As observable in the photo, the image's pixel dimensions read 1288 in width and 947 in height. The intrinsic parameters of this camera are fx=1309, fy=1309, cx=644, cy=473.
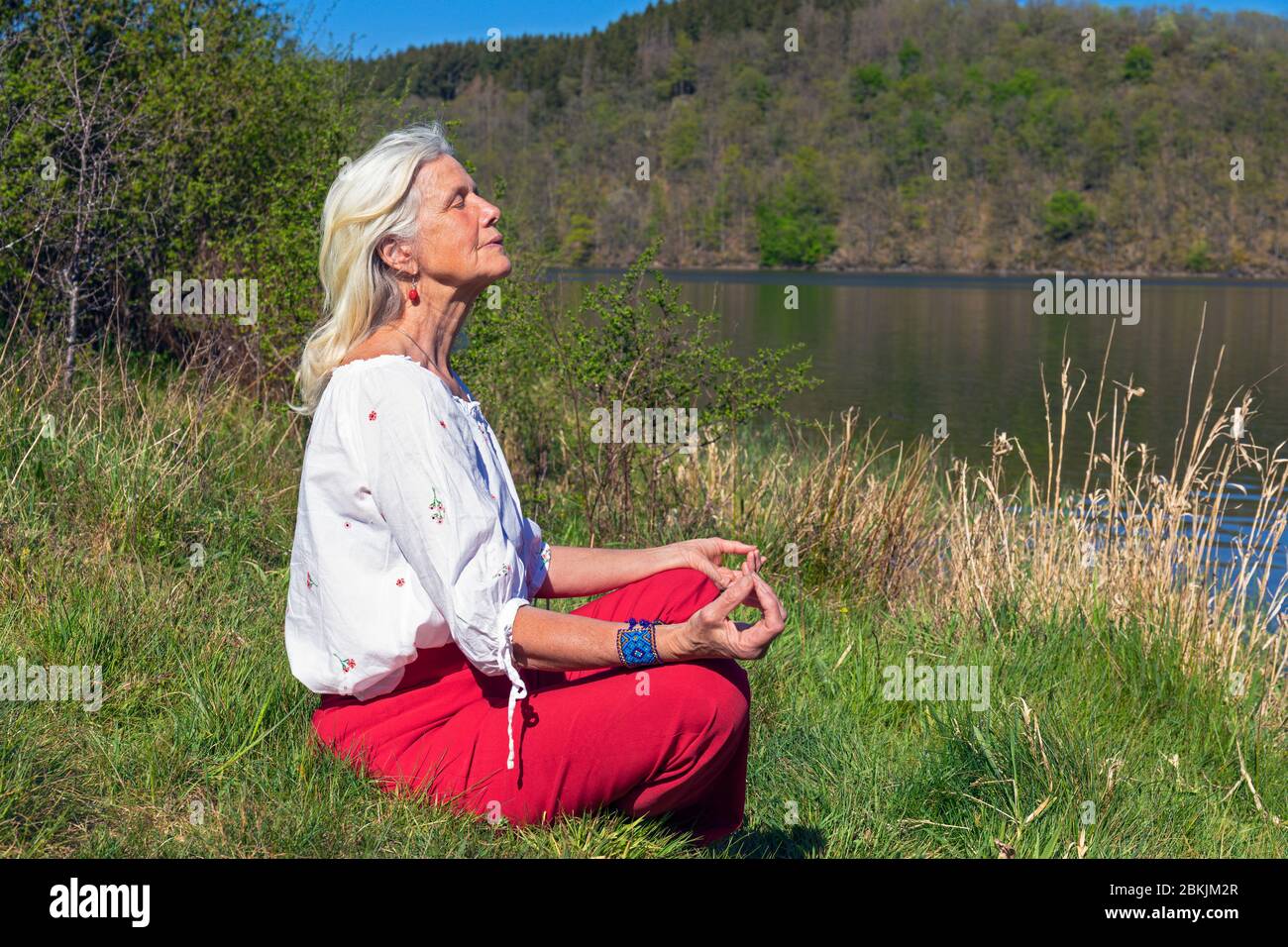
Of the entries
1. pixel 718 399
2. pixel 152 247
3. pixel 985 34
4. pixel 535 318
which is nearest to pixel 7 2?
pixel 152 247

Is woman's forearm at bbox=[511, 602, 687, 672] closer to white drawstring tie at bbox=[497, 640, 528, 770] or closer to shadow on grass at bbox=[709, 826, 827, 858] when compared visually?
white drawstring tie at bbox=[497, 640, 528, 770]

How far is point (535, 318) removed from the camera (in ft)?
26.6

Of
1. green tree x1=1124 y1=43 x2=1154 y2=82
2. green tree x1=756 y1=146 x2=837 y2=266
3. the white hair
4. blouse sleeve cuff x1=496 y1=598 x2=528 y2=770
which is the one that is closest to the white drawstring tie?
blouse sleeve cuff x1=496 y1=598 x2=528 y2=770

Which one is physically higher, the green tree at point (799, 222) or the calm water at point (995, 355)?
the green tree at point (799, 222)

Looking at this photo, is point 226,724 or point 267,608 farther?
point 267,608

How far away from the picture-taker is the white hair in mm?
2617

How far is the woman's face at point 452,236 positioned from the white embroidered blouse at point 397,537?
11.3 inches

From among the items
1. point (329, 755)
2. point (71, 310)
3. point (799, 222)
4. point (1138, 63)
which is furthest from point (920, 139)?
point (329, 755)

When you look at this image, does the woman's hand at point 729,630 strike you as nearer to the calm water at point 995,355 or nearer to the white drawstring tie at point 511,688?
the white drawstring tie at point 511,688

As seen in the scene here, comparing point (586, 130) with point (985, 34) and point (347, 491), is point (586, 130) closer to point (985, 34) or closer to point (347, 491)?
point (985, 34)

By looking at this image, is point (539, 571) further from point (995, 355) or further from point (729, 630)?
point (995, 355)

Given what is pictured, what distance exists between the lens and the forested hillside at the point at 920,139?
82.0 metres

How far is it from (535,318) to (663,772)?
5.87 meters

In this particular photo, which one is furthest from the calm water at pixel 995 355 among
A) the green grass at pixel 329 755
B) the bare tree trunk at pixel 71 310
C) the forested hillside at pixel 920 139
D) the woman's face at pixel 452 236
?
the forested hillside at pixel 920 139
